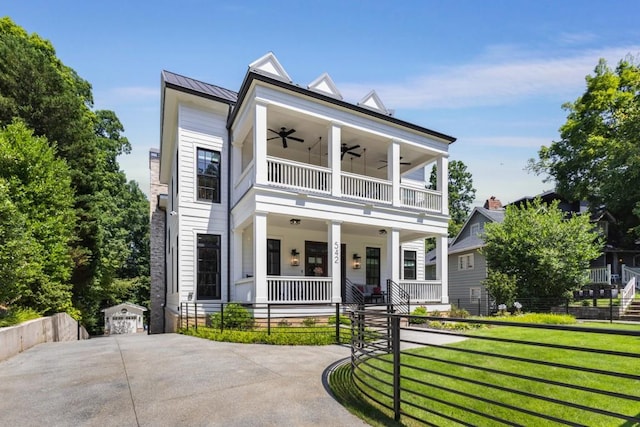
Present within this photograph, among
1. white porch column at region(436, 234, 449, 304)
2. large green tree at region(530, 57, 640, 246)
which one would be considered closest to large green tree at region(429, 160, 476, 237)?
large green tree at region(530, 57, 640, 246)

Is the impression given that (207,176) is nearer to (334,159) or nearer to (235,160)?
(235,160)

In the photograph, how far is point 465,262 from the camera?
25703mm

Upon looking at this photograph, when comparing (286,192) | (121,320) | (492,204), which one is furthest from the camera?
(492,204)

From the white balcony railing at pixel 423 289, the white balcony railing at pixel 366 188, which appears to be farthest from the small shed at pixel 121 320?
the white balcony railing at pixel 423 289

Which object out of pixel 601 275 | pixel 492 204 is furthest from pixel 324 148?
pixel 492 204

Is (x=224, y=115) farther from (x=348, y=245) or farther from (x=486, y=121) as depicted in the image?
(x=486, y=121)

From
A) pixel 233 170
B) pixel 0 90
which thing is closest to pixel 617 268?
pixel 233 170

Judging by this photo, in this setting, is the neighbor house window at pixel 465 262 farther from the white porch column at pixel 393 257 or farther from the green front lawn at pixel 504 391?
the green front lawn at pixel 504 391

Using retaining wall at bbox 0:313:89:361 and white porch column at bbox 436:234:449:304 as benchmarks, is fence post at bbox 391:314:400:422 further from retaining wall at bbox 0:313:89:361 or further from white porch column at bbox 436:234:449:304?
white porch column at bbox 436:234:449:304

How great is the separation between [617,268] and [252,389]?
2953cm

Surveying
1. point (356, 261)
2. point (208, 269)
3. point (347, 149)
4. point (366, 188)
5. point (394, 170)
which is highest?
point (347, 149)

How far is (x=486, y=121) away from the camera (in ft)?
43.5

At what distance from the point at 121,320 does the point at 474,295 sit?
23.3 m

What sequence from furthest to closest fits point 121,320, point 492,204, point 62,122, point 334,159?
point 492,204 < point 121,320 < point 62,122 < point 334,159
